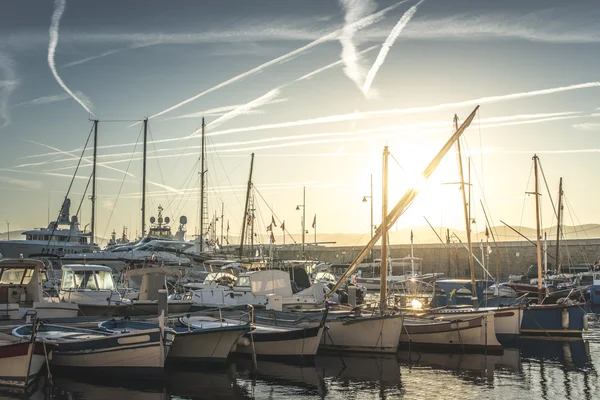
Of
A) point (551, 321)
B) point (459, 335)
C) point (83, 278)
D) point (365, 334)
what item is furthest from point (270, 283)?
point (551, 321)

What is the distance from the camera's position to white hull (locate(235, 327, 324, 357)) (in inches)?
907

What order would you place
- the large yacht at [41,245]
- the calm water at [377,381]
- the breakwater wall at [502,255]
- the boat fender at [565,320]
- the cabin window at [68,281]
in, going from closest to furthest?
the calm water at [377,381]
the boat fender at [565,320]
the cabin window at [68,281]
the large yacht at [41,245]
the breakwater wall at [502,255]

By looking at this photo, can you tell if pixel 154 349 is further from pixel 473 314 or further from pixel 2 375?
pixel 473 314

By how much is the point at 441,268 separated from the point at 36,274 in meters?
73.4

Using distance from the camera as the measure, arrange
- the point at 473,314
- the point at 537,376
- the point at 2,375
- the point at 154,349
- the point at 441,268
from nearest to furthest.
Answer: the point at 2,375
the point at 154,349
the point at 537,376
the point at 473,314
the point at 441,268

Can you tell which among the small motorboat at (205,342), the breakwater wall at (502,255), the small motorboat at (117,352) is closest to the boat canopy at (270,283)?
Answer: the small motorboat at (205,342)

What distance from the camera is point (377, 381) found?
2014cm

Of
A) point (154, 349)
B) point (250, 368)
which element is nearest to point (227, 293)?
point (250, 368)

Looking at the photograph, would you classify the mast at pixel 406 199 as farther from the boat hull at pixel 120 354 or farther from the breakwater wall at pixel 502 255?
the breakwater wall at pixel 502 255

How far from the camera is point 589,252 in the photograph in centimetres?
8075

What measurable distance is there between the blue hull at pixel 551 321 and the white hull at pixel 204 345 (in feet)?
50.6

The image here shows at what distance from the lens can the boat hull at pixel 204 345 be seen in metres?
21.6

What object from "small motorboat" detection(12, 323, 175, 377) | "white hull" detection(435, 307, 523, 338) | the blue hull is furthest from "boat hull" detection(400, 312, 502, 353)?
"small motorboat" detection(12, 323, 175, 377)

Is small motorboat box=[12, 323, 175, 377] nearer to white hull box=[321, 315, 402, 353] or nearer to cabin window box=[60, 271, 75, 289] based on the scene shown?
white hull box=[321, 315, 402, 353]
